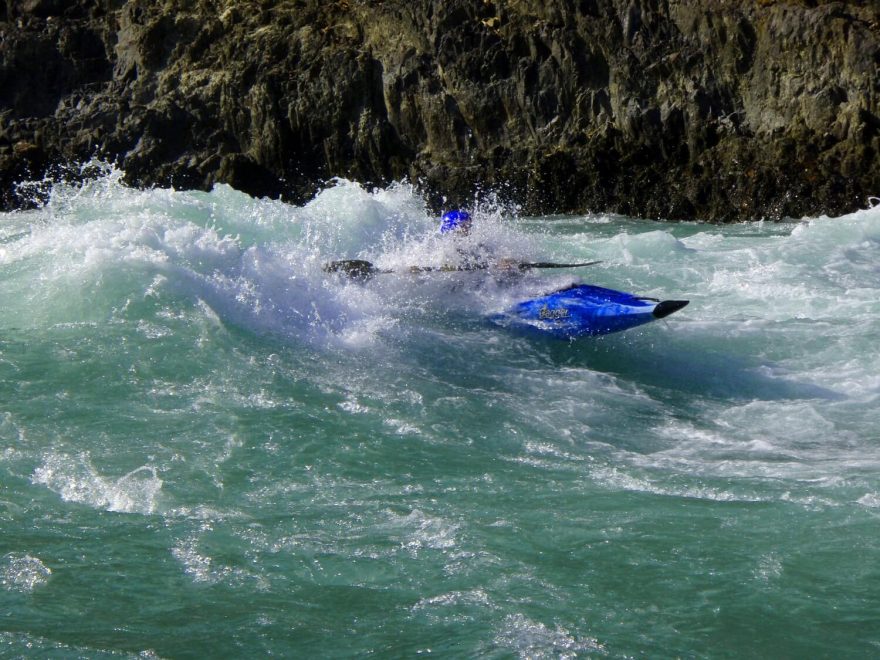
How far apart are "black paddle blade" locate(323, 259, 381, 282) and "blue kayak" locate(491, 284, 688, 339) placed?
4.02 feet

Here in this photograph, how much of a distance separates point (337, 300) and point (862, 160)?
25.0ft

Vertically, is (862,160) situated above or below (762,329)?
above

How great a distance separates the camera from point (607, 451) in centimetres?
607

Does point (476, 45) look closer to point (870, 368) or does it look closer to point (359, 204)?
point (359, 204)

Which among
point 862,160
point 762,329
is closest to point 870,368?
point 762,329

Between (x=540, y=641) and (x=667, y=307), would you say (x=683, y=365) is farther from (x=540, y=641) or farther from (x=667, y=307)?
(x=540, y=641)

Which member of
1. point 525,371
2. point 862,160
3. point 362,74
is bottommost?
point 525,371

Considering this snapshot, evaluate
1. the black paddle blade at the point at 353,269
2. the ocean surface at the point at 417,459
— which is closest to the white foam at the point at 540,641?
the ocean surface at the point at 417,459

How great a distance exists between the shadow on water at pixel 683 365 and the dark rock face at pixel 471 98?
239 inches

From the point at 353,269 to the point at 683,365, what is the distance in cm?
305

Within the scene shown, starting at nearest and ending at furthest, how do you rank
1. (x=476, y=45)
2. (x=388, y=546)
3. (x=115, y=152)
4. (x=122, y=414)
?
(x=388, y=546)
(x=122, y=414)
(x=476, y=45)
(x=115, y=152)

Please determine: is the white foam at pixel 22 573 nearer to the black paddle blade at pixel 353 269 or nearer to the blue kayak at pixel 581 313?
the blue kayak at pixel 581 313

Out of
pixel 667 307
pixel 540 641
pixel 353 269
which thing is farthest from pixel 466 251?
pixel 540 641

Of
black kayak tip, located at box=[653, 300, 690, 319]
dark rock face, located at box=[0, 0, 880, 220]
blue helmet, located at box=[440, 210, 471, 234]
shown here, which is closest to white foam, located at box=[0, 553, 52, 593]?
black kayak tip, located at box=[653, 300, 690, 319]
